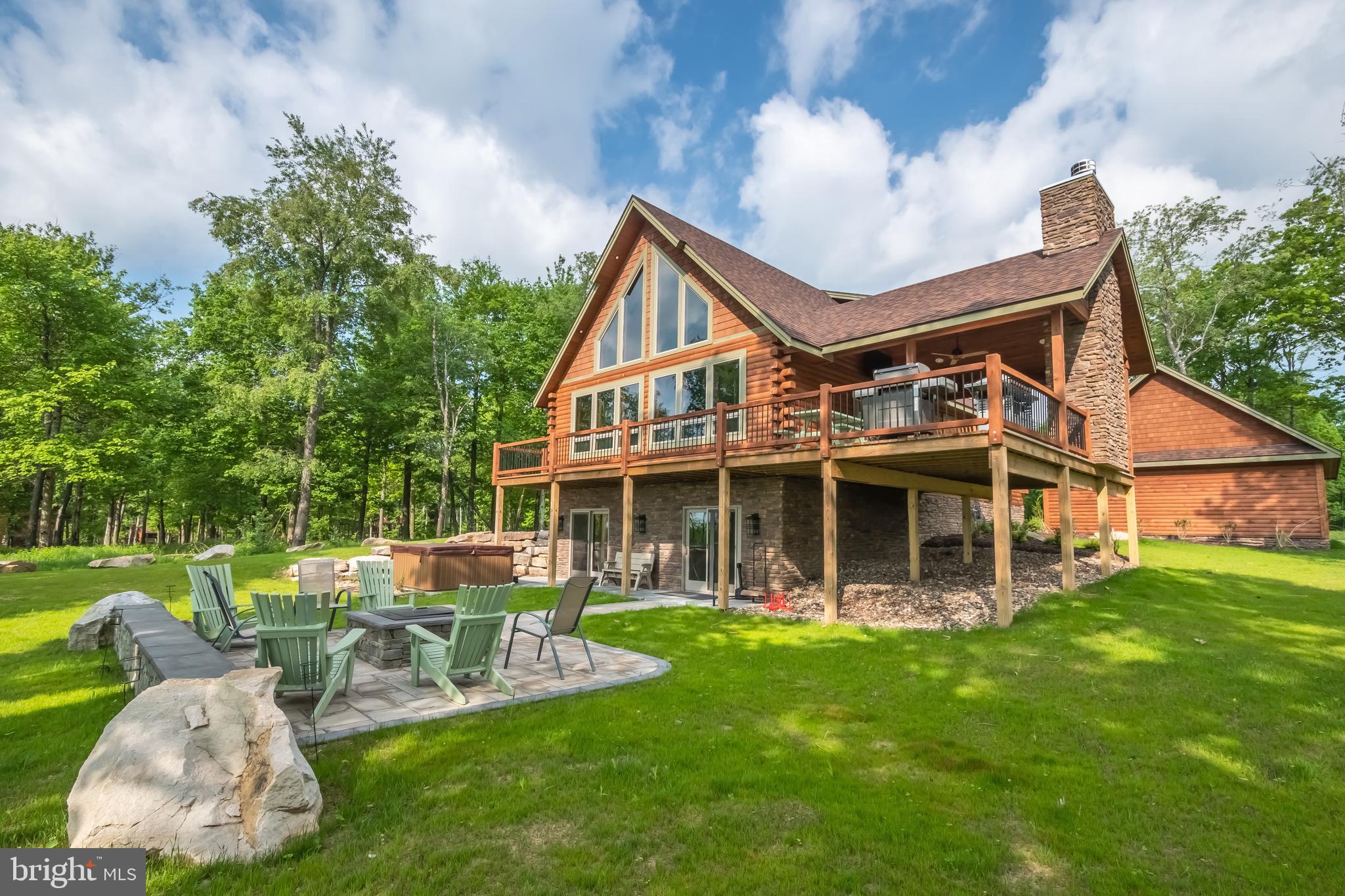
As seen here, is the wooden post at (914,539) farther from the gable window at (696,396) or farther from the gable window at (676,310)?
the gable window at (676,310)

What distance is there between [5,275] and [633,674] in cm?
2928

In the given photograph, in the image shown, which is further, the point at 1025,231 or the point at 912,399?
the point at 1025,231

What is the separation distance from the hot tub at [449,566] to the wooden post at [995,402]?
10607 millimetres

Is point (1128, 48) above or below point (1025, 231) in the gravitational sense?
below

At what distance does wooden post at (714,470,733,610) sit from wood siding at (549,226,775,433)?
2507 millimetres

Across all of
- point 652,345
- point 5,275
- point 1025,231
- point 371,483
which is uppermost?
point 1025,231

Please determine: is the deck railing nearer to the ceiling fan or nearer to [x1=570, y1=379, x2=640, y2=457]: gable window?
[x1=570, y1=379, x2=640, y2=457]: gable window

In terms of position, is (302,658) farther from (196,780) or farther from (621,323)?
(621,323)

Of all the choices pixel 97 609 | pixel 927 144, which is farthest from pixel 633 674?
pixel 927 144

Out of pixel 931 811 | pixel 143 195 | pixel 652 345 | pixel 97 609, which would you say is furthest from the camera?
pixel 143 195

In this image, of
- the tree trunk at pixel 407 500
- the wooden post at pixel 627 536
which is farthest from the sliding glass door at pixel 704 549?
the tree trunk at pixel 407 500

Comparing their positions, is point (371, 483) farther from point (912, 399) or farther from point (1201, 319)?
point (1201, 319)

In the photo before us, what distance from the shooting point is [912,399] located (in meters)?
9.72

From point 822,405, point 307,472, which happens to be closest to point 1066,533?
point 822,405
